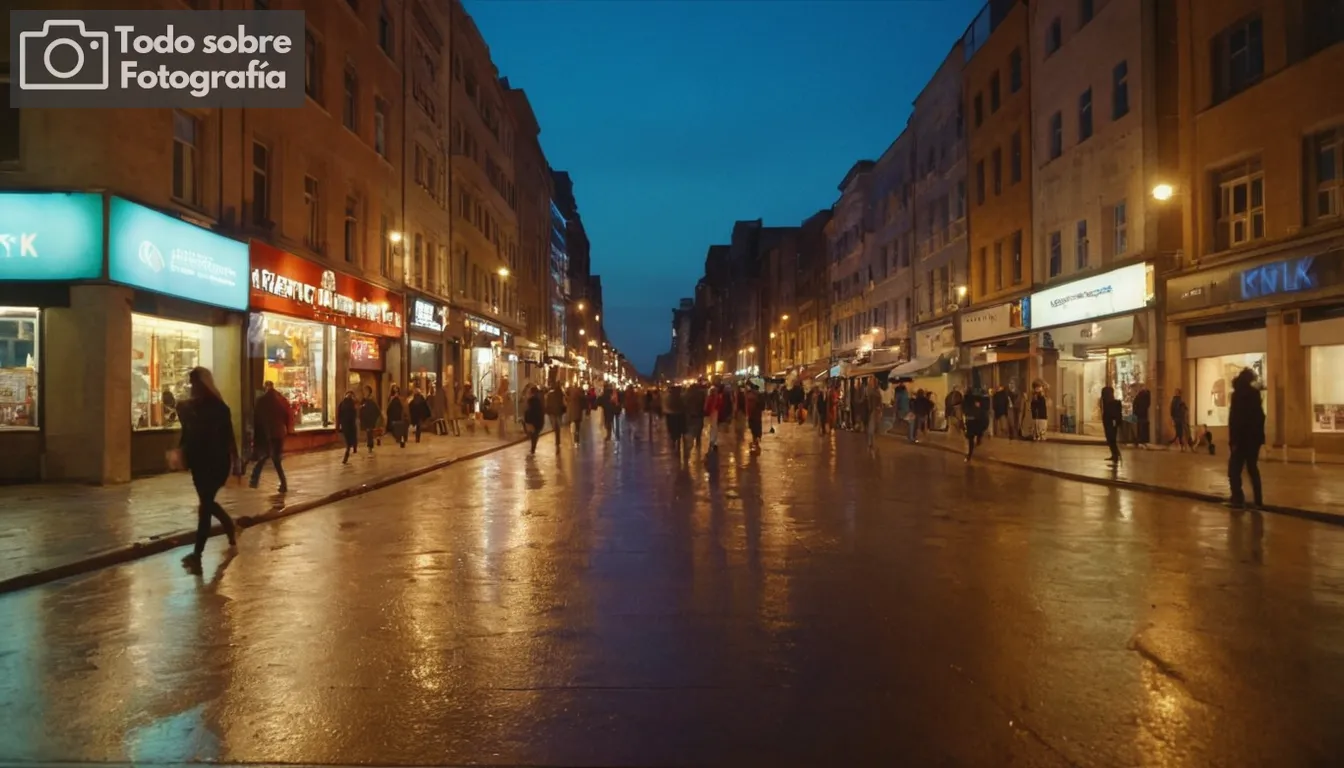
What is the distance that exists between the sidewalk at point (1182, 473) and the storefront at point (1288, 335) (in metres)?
1.24

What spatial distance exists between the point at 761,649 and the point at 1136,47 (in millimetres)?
25879

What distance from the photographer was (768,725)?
16.9ft

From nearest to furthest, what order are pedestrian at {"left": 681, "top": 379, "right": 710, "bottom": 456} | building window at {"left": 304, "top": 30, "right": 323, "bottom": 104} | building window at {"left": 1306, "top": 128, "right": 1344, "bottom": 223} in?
1. building window at {"left": 1306, "top": 128, "right": 1344, "bottom": 223}
2. pedestrian at {"left": 681, "top": 379, "right": 710, "bottom": 456}
3. building window at {"left": 304, "top": 30, "right": 323, "bottom": 104}

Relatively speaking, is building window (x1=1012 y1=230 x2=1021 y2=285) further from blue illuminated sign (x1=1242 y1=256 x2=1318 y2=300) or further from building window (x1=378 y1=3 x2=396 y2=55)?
building window (x1=378 y1=3 x2=396 y2=55)

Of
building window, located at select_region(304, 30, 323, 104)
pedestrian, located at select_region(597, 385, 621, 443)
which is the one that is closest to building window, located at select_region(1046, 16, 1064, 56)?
pedestrian, located at select_region(597, 385, 621, 443)

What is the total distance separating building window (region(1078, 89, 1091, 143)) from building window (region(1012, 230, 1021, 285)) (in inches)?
204

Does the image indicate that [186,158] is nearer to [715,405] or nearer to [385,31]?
[385,31]

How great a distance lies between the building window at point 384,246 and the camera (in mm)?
31753

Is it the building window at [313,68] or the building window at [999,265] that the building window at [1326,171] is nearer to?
the building window at [999,265]

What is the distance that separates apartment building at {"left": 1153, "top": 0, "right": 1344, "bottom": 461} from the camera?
20750 mm

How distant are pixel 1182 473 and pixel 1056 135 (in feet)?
55.2

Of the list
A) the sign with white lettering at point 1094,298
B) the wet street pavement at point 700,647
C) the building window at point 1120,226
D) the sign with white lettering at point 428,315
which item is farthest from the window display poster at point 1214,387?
the sign with white lettering at point 428,315

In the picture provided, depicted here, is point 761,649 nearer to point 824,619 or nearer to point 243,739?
point 824,619

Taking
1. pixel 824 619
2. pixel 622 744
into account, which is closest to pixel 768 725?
pixel 622 744
